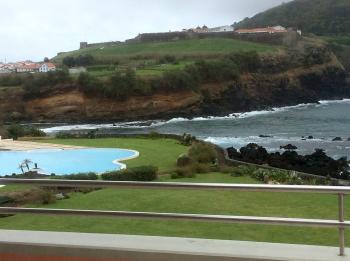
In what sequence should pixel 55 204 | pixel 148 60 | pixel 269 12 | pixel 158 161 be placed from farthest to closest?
pixel 269 12, pixel 148 60, pixel 158 161, pixel 55 204

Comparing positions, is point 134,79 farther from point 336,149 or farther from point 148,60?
point 336,149

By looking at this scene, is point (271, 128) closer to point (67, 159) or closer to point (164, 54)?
point (67, 159)

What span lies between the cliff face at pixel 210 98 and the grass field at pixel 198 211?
3863 cm

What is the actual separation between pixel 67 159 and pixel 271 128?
21496 millimetres

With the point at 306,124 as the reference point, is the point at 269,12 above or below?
above

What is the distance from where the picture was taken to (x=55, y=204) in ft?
30.2

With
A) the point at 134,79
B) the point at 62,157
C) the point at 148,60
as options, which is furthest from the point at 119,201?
the point at 148,60

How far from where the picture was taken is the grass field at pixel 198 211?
5441 mm

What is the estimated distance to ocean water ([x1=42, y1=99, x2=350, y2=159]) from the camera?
28875 mm

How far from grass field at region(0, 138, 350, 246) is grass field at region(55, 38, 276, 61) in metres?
58.0

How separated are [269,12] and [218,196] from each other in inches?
4367

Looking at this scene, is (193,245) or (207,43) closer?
(193,245)

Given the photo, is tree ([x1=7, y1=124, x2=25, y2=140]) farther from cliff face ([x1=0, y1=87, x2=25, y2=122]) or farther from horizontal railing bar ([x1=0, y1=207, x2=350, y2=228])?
horizontal railing bar ([x1=0, y1=207, x2=350, y2=228])

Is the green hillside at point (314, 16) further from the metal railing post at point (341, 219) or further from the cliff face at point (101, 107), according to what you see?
the metal railing post at point (341, 219)
